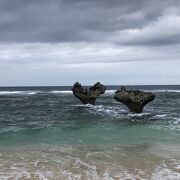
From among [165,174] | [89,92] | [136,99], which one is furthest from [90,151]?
[89,92]

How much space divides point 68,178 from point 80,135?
9.96m

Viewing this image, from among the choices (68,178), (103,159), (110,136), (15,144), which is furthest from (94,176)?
(110,136)

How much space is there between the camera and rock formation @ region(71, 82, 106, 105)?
50219 millimetres

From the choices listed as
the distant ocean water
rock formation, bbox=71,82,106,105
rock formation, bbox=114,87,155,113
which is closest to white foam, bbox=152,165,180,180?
the distant ocean water

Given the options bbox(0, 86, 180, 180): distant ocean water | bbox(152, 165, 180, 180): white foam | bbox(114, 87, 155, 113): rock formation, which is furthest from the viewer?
bbox(114, 87, 155, 113): rock formation

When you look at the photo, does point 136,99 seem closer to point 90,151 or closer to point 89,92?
point 89,92

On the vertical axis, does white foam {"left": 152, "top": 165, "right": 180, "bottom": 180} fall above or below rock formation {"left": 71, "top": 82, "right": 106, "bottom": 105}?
below

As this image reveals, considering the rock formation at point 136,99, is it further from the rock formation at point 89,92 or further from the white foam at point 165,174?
the white foam at point 165,174

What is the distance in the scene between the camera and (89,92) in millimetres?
51281

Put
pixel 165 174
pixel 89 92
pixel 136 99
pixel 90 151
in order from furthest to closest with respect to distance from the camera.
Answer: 1. pixel 89 92
2. pixel 136 99
3. pixel 90 151
4. pixel 165 174

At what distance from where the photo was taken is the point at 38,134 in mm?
22594

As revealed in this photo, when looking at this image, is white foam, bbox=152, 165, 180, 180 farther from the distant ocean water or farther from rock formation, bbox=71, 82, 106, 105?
rock formation, bbox=71, 82, 106, 105

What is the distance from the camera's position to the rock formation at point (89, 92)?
50.2 meters

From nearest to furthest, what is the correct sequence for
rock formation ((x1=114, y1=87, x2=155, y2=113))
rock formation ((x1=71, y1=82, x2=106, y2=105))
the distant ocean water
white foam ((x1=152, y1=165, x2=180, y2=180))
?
white foam ((x1=152, y1=165, x2=180, y2=180)) < the distant ocean water < rock formation ((x1=114, y1=87, x2=155, y2=113)) < rock formation ((x1=71, y1=82, x2=106, y2=105))
